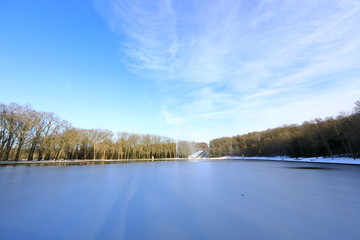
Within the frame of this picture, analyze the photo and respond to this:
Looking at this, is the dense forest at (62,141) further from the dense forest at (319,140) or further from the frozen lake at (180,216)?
the frozen lake at (180,216)

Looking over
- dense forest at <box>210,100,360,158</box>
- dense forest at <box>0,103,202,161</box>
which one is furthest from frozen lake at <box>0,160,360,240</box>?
dense forest at <box>0,103,202,161</box>

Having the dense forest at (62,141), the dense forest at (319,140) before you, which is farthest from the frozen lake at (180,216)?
the dense forest at (62,141)

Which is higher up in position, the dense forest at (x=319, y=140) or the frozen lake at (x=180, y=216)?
the dense forest at (x=319, y=140)

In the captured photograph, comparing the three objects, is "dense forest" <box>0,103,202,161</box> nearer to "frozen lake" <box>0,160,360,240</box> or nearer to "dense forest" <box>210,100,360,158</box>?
"dense forest" <box>210,100,360,158</box>

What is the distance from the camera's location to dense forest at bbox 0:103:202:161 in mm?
33094

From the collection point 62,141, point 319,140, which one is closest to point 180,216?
point 319,140

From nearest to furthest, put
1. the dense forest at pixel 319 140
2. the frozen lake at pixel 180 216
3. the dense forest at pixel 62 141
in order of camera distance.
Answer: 1. the frozen lake at pixel 180 216
2. the dense forest at pixel 319 140
3. the dense forest at pixel 62 141

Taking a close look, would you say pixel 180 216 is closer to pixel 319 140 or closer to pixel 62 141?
pixel 319 140

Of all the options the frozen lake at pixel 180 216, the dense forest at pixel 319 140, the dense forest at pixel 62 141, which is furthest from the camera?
the dense forest at pixel 62 141

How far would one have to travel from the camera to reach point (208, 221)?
396 cm

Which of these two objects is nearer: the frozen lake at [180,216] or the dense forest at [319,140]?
the frozen lake at [180,216]

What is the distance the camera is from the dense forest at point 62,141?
3309cm

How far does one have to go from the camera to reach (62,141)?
1656 inches

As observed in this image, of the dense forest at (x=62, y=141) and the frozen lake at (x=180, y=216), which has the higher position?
the dense forest at (x=62, y=141)
